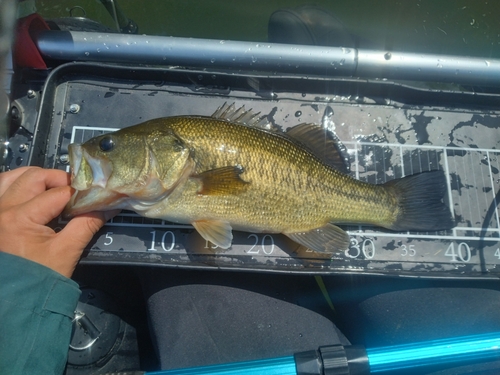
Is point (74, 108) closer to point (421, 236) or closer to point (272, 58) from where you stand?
point (272, 58)

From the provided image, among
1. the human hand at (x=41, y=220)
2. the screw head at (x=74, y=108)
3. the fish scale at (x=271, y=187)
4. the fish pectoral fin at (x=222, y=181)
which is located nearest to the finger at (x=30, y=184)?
the human hand at (x=41, y=220)

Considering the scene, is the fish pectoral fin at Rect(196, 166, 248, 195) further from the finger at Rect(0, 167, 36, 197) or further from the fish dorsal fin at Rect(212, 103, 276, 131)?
the finger at Rect(0, 167, 36, 197)

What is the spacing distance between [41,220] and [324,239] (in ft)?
4.42

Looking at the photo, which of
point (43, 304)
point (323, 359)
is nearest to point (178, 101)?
point (43, 304)

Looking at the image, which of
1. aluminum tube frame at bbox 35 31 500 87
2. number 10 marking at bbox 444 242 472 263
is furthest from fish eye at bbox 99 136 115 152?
number 10 marking at bbox 444 242 472 263

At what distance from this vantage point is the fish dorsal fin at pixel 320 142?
5.99ft

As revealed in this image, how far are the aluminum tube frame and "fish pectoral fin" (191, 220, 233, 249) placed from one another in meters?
1.03

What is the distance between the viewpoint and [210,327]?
5.79 ft

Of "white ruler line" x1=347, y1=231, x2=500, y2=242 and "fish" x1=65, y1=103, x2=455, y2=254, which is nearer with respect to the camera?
"fish" x1=65, y1=103, x2=455, y2=254

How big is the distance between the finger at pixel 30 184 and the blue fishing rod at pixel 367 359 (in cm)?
100

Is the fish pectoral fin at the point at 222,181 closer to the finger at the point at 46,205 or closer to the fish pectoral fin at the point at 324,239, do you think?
the fish pectoral fin at the point at 324,239

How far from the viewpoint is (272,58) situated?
2123 mm

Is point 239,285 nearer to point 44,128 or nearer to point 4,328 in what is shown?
point 4,328

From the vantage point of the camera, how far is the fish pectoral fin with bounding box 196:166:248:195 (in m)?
1.60
